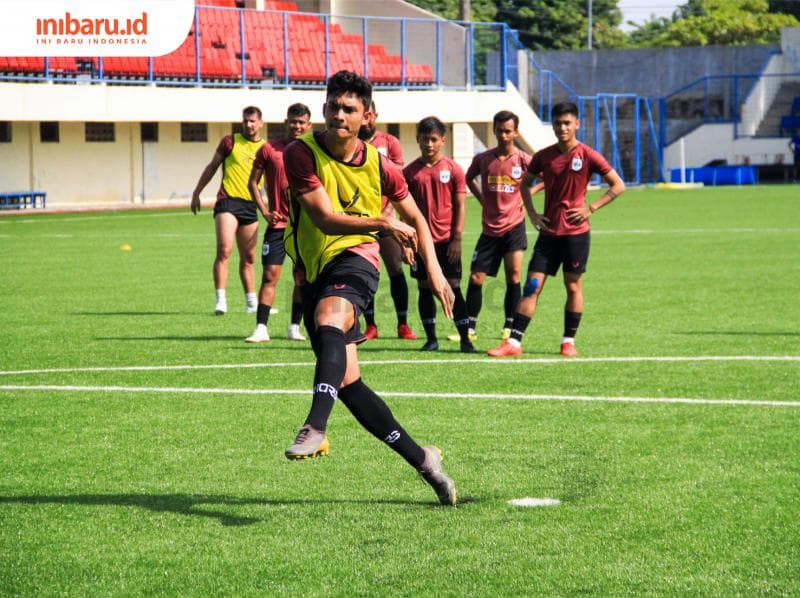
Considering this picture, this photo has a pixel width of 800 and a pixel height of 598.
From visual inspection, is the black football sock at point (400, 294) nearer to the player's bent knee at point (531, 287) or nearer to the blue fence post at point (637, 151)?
the player's bent knee at point (531, 287)

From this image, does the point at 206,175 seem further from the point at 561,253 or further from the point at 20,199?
the point at 20,199

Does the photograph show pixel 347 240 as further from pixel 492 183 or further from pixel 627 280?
pixel 627 280

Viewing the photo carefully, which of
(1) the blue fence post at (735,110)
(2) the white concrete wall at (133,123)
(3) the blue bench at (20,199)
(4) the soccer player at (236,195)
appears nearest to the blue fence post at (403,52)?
(2) the white concrete wall at (133,123)

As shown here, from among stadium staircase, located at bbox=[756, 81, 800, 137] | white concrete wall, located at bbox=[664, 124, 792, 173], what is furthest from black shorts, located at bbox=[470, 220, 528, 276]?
stadium staircase, located at bbox=[756, 81, 800, 137]

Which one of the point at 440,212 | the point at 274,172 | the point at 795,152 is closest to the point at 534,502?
the point at 440,212

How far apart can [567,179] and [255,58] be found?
3089cm

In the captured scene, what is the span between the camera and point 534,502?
6.31 m

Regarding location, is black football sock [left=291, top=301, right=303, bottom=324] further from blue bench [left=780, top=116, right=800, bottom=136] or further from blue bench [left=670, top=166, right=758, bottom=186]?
blue bench [left=780, top=116, right=800, bottom=136]

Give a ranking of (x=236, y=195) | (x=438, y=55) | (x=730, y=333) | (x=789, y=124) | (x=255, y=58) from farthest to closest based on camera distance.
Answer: (x=789, y=124) < (x=438, y=55) < (x=255, y=58) < (x=236, y=195) < (x=730, y=333)

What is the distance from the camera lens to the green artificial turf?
529 cm

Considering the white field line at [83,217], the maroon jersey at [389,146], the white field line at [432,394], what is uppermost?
the maroon jersey at [389,146]

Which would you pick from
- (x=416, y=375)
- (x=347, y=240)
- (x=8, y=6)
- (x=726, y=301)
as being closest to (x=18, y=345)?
(x=416, y=375)
